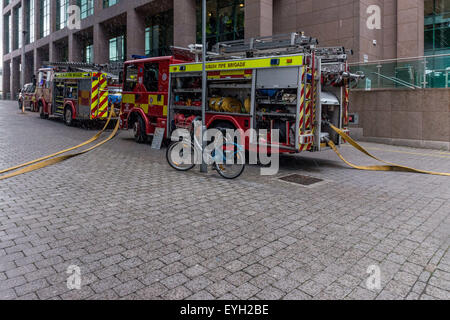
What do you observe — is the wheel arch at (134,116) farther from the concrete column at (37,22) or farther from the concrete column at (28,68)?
the concrete column at (28,68)

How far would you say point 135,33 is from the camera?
2980 cm

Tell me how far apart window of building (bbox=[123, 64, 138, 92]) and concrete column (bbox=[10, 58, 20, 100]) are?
201ft

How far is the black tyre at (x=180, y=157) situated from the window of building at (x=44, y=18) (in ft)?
164

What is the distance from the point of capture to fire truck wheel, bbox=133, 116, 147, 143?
13866 millimetres

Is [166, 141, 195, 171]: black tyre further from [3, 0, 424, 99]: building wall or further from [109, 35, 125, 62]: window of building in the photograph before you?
[109, 35, 125, 62]: window of building

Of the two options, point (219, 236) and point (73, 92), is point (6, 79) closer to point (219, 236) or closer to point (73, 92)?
point (73, 92)

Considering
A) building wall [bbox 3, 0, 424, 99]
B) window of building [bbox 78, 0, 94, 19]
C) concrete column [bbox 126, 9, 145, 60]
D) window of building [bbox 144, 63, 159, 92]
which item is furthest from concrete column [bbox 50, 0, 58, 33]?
window of building [bbox 144, 63, 159, 92]

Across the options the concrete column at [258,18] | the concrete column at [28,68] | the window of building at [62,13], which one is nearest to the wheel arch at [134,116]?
the concrete column at [258,18]

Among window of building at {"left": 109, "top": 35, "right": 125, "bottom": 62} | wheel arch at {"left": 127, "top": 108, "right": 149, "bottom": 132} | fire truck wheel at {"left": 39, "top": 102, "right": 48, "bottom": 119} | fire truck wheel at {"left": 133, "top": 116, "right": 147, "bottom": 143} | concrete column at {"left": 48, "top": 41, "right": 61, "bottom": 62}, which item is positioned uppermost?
concrete column at {"left": 48, "top": 41, "right": 61, "bottom": 62}

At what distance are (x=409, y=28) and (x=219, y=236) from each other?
1928 cm

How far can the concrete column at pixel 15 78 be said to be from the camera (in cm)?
6588

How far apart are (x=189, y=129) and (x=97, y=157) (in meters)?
2.79

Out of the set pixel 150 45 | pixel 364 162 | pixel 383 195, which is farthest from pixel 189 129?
pixel 150 45
